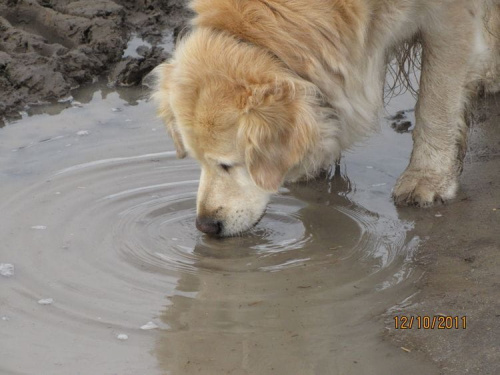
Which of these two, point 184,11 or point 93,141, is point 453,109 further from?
point 184,11

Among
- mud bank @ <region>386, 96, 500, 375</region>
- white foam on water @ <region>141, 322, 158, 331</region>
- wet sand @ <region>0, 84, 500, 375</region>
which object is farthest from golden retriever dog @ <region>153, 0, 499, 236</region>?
white foam on water @ <region>141, 322, 158, 331</region>

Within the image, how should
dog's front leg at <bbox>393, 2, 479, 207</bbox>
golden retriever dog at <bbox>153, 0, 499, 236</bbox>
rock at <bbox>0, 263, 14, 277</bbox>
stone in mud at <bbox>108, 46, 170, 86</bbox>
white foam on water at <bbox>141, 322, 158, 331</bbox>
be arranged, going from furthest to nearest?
1. stone in mud at <bbox>108, 46, 170, 86</bbox>
2. dog's front leg at <bbox>393, 2, 479, 207</bbox>
3. rock at <bbox>0, 263, 14, 277</bbox>
4. golden retriever dog at <bbox>153, 0, 499, 236</bbox>
5. white foam on water at <bbox>141, 322, 158, 331</bbox>

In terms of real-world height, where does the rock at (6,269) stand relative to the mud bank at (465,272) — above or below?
below

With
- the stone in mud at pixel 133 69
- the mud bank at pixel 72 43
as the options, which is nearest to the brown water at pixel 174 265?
the mud bank at pixel 72 43

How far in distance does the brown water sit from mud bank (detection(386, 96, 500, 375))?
95mm

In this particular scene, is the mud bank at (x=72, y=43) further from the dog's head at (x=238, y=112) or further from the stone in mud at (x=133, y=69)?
the dog's head at (x=238, y=112)

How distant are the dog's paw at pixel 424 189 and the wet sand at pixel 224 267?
Result: 3.3 inches

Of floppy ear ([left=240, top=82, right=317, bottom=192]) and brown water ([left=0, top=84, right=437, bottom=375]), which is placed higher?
floppy ear ([left=240, top=82, right=317, bottom=192])

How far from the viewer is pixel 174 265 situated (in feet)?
15.3

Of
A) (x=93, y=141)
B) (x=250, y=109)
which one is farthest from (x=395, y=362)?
(x=93, y=141)

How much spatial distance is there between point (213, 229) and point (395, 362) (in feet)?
4.84

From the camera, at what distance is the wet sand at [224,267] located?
12.5ft

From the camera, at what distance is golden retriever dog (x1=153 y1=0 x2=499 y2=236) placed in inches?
173

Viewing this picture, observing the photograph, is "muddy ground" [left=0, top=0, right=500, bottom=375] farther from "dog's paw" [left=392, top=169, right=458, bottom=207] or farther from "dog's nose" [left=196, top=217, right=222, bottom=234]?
"dog's nose" [left=196, top=217, right=222, bottom=234]
